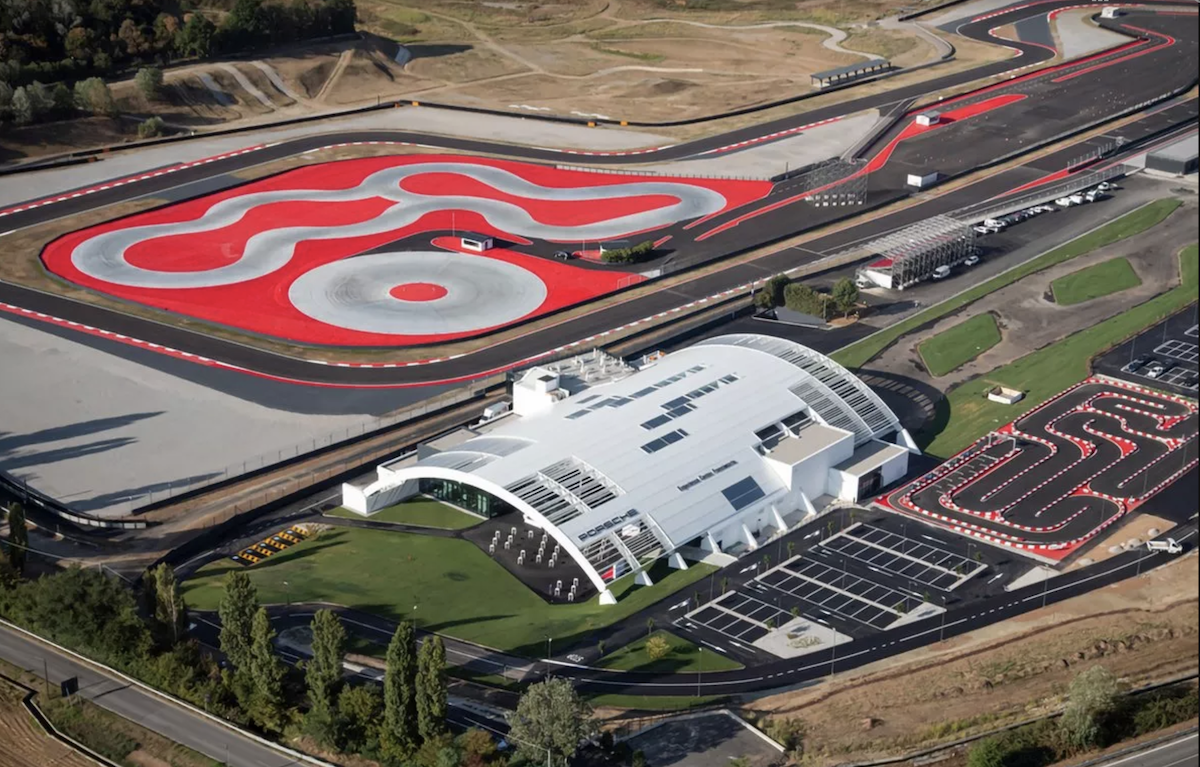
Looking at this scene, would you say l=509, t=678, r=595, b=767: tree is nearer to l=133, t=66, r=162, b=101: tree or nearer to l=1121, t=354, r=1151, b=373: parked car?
l=1121, t=354, r=1151, b=373: parked car

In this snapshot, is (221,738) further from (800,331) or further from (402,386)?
(800,331)

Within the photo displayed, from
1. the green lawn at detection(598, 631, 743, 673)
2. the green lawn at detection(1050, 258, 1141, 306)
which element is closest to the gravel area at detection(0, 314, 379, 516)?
the green lawn at detection(598, 631, 743, 673)

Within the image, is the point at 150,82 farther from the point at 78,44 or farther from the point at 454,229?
the point at 454,229

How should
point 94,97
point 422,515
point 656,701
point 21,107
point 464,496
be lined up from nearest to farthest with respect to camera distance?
point 656,701, point 422,515, point 464,496, point 21,107, point 94,97

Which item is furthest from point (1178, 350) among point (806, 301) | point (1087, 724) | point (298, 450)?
point (298, 450)

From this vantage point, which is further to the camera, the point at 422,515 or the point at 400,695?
the point at 422,515

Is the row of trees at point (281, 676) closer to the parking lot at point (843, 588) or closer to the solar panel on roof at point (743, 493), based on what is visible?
the parking lot at point (843, 588)
